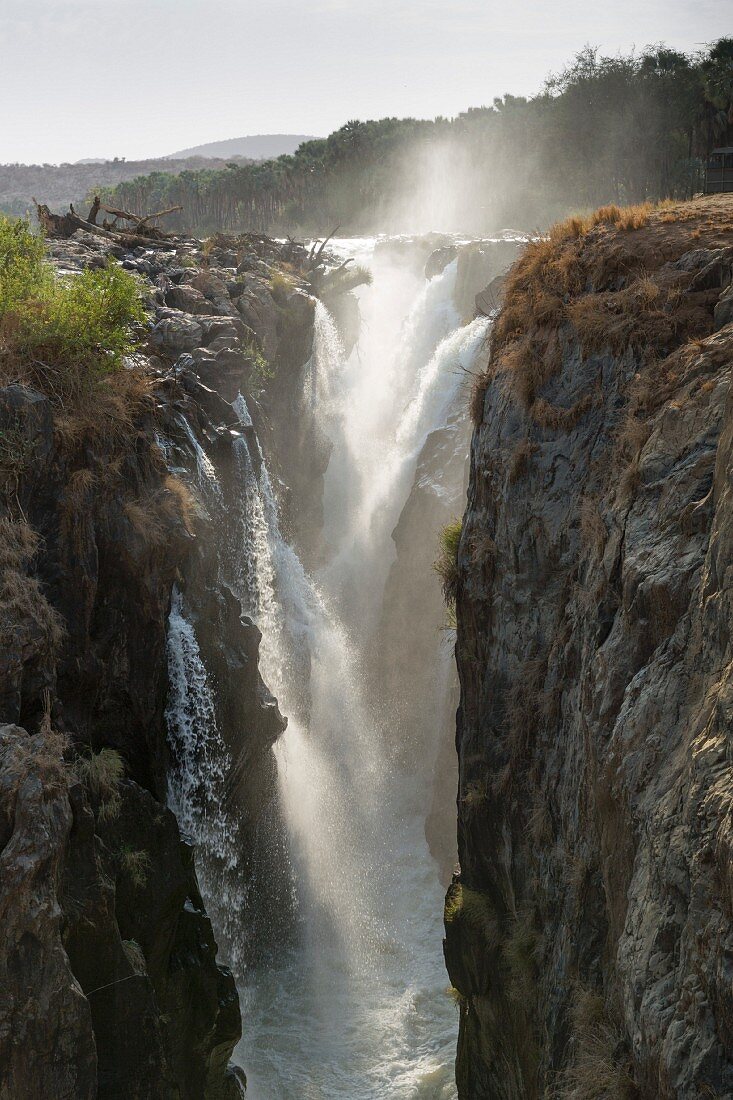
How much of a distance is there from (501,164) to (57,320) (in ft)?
204

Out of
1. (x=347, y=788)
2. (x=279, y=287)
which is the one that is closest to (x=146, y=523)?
(x=347, y=788)

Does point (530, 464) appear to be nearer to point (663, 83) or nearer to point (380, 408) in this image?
point (380, 408)

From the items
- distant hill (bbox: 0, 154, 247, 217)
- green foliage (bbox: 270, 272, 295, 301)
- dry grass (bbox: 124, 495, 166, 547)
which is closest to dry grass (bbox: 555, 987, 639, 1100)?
dry grass (bbox: 124, 495, 166, 547)

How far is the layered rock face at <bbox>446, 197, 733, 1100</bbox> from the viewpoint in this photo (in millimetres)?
7500

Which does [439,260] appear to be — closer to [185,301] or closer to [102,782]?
[185,301]

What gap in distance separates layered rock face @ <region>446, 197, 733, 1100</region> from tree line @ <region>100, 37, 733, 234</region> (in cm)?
3035

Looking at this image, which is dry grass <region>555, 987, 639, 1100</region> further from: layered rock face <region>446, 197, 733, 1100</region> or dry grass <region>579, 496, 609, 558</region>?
dry grass <region>579, 496, 609, 558</region>

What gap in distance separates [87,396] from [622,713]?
36.0 ft

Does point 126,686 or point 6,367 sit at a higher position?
point 6,367

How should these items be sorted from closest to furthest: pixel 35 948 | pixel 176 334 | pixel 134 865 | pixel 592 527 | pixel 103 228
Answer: pixel 35 948, pixel 592 527, pixel 134 865, pixel 176 334, pixel 103 228

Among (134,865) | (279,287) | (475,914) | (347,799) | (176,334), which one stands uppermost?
(279,287)

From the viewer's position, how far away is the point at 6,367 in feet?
53.0

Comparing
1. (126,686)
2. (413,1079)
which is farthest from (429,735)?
(126,686)

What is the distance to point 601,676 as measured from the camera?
33.8 feet
